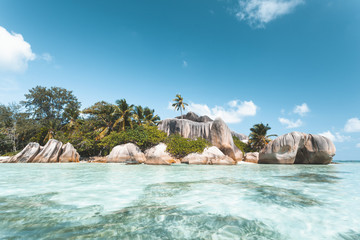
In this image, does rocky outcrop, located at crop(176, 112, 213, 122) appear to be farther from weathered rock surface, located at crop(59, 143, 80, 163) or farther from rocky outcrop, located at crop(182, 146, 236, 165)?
weathered rock surface, located at crop(59, 143, 80, 163)

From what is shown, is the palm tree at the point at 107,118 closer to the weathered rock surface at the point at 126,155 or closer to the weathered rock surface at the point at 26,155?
the weathered rock surface at the point at 126,155

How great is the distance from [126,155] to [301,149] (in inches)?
635

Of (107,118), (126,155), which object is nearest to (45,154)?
(126,155)

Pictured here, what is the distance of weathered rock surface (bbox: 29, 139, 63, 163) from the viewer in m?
16.2

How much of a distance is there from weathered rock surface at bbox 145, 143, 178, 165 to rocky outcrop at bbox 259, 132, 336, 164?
8.81 metres

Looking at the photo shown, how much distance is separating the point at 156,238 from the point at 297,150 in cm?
1891

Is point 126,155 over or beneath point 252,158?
beneath

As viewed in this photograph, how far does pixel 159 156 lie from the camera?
1398 cm

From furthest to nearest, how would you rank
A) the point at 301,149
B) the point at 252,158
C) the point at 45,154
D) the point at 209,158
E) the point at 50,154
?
the point at 252,158 → the point at 301,149 → the point at 50,154 → the point at 45,154 → the point at 209,158

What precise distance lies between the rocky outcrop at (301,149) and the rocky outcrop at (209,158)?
14.0 ft

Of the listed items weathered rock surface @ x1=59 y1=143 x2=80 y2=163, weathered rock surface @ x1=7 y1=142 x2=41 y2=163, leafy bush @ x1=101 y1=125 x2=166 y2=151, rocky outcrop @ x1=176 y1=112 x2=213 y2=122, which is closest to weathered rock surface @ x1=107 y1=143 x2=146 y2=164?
leafy bush @ x1=101 y1=125 x2=166 y2=151

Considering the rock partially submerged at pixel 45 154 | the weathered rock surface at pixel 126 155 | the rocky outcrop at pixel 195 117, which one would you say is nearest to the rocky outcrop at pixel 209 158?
the weathered rock surface at pixel 126 155

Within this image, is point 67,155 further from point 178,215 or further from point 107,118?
point 178,215

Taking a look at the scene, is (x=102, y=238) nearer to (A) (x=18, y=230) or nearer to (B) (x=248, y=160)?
(A) (x=18, y=230)
